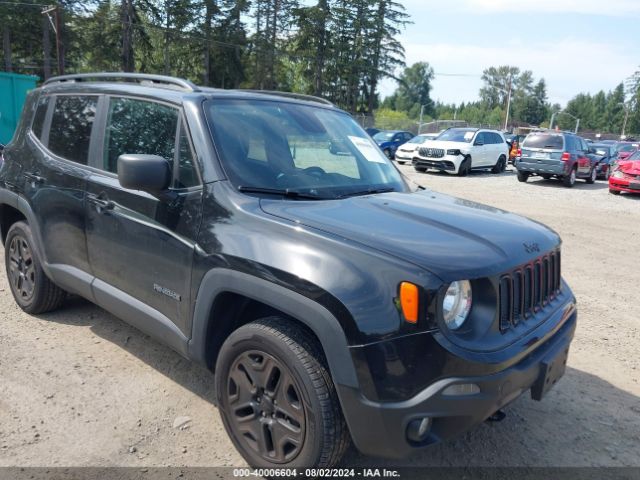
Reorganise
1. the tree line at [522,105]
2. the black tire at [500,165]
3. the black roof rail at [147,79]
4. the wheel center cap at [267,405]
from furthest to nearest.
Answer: the tree line at [522,105] < the black tire at [500,165] < the black roof rail at [147,79] < the wheel center cap at [267,405]

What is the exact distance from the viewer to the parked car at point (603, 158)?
64.2 feet

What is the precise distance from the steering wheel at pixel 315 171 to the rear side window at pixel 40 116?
2411 mm

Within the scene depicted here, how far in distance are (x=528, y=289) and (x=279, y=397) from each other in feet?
4.45

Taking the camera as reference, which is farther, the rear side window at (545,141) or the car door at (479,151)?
the car door at (479,151)

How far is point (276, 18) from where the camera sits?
1935 inches

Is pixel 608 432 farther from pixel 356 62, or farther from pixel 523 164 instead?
pixel 356 62

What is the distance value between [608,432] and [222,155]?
2.93 m

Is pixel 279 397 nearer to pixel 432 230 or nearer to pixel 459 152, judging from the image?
pixel 432 230

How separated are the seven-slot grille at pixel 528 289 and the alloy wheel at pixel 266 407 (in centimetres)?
104

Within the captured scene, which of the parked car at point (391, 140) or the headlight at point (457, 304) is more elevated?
the parked car at point (391, 140)

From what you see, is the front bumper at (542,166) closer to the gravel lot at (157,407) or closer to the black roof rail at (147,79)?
the gravel lot at (157,407)

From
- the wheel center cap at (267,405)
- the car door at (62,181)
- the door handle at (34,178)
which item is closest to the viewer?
the wheel center cap at (267,405)

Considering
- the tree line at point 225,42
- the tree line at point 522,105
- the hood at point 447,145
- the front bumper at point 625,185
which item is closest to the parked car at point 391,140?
the hood at point 447,145

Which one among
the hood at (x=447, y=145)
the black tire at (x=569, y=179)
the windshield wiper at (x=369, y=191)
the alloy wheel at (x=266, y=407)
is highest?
the hood at (x=447, y=145)
